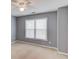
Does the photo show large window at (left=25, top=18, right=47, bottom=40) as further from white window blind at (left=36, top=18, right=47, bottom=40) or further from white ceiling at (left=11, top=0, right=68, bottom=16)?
white ceiling at (left=11, top=0, right=68, bottom=16)

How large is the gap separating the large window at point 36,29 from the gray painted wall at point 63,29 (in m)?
1.49

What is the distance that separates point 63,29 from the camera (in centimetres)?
405

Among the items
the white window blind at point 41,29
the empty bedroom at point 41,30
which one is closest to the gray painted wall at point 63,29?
the empty bedroom at point 41,30

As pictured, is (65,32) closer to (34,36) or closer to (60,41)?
(60,41)

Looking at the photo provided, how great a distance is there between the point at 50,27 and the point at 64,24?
1373 millimetres

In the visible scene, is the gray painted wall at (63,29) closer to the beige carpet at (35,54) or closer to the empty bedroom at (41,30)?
the empty bedroom at (41,30)

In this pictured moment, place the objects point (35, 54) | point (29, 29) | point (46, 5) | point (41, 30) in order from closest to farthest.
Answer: point (46, 5)
point (35, 54)
point (41, 30)
point (29, 29)

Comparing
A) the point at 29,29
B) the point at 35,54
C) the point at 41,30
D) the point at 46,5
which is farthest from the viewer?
the point at 29,29

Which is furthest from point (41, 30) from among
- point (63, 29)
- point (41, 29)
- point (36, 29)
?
point (63, 29)

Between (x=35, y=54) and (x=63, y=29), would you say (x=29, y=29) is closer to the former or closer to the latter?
(x=35, y=54)

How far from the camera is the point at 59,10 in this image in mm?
4188

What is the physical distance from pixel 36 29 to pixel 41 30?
1.69 feet

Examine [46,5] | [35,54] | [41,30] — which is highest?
[46,5]
